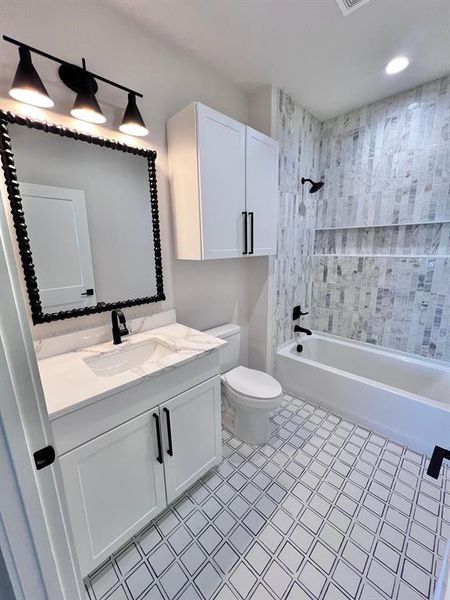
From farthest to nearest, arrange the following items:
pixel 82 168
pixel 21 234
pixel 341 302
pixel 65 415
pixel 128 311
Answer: pixel 341 302 → pixel 128 311 → pixel 82 168 → pixel 21 234 → pixel 65 415

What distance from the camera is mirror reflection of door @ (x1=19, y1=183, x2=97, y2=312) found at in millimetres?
1172

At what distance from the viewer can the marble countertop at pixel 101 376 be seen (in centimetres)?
95

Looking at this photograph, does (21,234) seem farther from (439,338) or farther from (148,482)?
(439,338)

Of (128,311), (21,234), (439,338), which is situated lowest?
(439,338)

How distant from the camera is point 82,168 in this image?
1.29 m

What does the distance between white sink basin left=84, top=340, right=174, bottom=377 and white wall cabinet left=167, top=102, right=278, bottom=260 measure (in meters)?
0.60

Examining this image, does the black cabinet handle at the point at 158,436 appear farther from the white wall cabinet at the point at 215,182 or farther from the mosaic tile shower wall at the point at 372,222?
the mosaic tile shower wall at the point at 372,222


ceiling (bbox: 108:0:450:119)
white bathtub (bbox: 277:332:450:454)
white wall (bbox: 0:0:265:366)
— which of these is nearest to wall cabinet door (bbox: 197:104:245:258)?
white wall (bbox: 0:0:265:366)

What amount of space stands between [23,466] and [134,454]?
669 millimetres

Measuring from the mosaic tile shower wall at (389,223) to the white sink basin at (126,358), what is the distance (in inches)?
76.3

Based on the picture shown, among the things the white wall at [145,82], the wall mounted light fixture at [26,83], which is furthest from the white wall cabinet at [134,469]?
the wall mounted light fixture at [26,83]

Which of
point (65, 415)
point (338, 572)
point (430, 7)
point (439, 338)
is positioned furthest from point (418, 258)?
point (65, 415)

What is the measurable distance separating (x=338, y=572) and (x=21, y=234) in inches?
80.4

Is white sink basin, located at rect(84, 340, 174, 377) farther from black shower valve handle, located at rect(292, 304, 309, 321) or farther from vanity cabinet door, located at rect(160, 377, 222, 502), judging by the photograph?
black shower valve handle, located at rect(292, 304, 309, 321)
